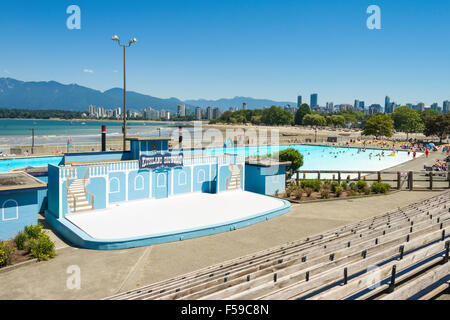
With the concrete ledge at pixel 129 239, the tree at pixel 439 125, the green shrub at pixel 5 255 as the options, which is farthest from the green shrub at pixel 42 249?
the tree at pixel 439 125

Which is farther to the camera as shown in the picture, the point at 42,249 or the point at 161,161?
the point at 161,161

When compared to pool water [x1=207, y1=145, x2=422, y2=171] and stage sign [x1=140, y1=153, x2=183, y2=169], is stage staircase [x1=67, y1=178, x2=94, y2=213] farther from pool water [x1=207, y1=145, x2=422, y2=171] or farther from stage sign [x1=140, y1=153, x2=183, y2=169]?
pool water [x1=207, y1=145, x2=422, y2=171]

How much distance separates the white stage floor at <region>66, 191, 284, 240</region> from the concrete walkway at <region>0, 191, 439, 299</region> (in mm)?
1045

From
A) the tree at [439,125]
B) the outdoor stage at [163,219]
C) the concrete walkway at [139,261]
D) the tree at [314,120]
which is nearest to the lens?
the concrete walkway at [139,261]

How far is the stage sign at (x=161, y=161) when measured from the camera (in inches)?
789

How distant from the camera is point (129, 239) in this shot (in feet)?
46.6

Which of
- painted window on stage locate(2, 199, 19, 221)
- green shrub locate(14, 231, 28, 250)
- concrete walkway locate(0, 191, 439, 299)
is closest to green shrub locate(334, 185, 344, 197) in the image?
concrete walkway locate(0, 191, 439, 299)

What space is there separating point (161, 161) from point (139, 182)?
184cm

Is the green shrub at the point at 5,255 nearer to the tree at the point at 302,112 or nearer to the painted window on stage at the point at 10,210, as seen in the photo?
the painted window on stage at the point at 10,210

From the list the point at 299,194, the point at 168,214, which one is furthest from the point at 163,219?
the point at 299,194

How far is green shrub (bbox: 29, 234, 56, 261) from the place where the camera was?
41.8ft

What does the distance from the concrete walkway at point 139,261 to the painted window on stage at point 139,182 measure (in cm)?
539

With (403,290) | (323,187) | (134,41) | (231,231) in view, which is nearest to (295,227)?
(231,231)

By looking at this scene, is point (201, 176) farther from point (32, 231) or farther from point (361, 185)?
point (361, 185)
